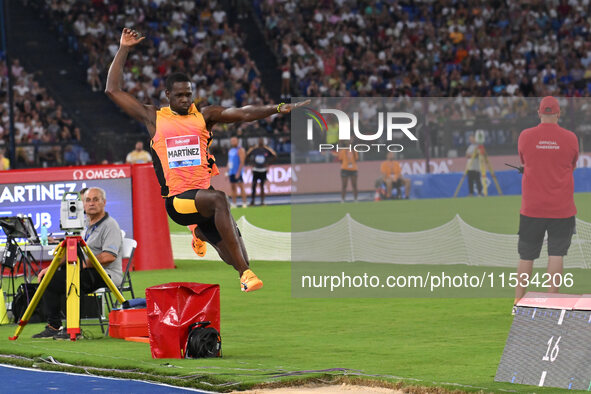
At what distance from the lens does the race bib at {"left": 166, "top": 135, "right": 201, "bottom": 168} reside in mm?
7898

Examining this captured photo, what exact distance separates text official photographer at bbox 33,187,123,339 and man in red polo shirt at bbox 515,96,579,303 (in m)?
4.02

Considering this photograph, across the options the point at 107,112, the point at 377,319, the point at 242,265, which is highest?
the point at 107,112

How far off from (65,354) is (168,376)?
169 cm

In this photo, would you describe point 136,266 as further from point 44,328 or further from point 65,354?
point 65,354

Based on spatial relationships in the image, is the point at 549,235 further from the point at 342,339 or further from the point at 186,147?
the point at 186,147

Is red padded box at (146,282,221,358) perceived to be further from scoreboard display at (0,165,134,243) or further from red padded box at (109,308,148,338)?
scoreboard display at (0,165,134,243)

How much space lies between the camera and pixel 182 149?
790cm

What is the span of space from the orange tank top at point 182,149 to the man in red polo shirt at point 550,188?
4.57 m

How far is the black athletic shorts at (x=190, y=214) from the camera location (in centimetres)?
773

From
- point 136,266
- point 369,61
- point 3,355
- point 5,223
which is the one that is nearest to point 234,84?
point 369,61

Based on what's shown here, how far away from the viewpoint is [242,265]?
25.8 feet

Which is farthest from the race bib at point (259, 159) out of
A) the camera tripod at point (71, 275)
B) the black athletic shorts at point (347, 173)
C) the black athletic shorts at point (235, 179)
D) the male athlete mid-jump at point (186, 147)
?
the male athlete mid-jump at point (186, 147)

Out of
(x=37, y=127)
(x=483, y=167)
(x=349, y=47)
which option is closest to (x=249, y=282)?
(x=483, y=167)

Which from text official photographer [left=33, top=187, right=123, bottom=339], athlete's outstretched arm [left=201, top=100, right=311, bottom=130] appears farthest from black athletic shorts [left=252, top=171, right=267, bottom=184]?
athlete's outstretched arm [left=201, top=100, right=311, bottom=130]
